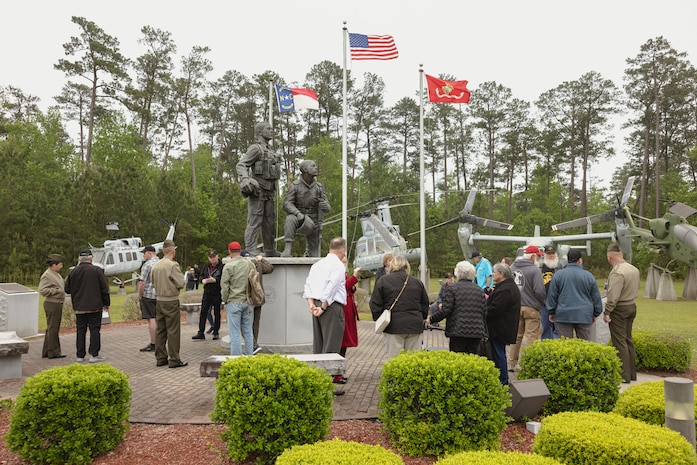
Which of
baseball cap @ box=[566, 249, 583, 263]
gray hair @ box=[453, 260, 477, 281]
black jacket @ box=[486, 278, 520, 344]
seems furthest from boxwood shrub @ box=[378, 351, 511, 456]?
baseball cap @ box=[566, 249, 583, 263]

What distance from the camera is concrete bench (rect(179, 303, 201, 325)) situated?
1395cm

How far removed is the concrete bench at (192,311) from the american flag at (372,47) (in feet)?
27.5

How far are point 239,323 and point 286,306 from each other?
132 centimetres

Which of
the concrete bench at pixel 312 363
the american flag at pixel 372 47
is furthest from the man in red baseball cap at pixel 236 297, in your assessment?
the american flag at pixel 372 47

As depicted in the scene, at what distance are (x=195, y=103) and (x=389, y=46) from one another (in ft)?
106

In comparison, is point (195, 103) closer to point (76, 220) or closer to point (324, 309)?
point (76, 220)

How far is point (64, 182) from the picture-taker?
109 feet

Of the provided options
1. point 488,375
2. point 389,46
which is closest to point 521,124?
point 389,46

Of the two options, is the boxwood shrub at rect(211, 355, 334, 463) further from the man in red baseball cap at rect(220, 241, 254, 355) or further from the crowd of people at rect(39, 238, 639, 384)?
the man in red baseball cap at rect(220, 241, 254, 355)

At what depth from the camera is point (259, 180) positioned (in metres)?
9.05

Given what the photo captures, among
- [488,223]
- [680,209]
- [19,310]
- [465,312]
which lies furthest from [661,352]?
[488,223]

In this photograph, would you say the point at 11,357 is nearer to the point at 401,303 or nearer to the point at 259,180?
the point at 259,180

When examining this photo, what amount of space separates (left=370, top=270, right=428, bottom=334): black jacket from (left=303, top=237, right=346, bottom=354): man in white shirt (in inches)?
19.0

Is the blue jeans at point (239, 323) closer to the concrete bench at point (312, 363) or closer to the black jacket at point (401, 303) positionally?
the concrete bench at point (312, 363)
